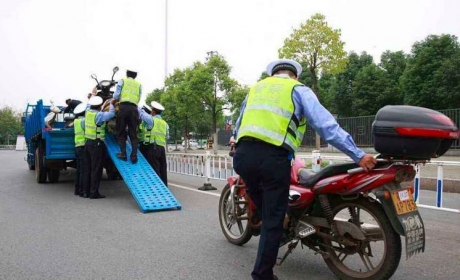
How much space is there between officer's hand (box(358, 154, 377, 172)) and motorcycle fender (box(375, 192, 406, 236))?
237mm

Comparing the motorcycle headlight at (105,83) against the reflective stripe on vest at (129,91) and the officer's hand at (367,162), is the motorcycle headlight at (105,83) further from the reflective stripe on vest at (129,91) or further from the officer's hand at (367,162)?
the officer's hand at (367,162)

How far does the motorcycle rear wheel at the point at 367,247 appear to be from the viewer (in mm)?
3119

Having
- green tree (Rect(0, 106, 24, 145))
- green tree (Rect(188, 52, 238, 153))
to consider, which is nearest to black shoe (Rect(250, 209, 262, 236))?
green tree (Rect(188, 52, 238, 153))

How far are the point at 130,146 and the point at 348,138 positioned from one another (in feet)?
21.8

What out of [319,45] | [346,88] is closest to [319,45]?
[319,45]

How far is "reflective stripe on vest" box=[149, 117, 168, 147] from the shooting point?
8969 millimetres

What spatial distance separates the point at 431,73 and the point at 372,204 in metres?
30.5

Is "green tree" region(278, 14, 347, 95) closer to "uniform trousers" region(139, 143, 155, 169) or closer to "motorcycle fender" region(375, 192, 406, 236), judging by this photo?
"uniform trousers" region(139, 143, 155, 169)

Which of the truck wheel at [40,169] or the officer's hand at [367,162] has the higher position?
the officer's hand at [367,162]

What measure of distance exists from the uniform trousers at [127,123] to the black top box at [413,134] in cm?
587

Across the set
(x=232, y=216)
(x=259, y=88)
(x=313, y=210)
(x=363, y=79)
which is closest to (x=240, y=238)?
(x=232, y=216)

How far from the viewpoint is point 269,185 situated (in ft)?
10.4

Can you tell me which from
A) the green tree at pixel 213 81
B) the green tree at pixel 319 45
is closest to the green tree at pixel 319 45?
the green tree at pixel 319 45

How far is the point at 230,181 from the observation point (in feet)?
15.3
